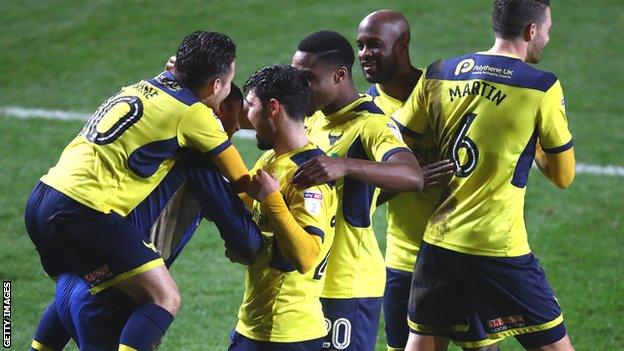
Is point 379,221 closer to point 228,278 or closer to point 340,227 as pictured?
point 228,278

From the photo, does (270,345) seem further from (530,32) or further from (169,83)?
(530,32)

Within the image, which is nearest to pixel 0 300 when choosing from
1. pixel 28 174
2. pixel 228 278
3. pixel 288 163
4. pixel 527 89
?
pixel 228 278

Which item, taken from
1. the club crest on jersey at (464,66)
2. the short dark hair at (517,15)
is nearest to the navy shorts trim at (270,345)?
the club crest on jersey at (464,66)

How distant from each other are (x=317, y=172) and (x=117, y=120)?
1025 mm

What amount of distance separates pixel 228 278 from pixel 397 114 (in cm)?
339

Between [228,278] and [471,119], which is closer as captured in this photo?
[471,119]

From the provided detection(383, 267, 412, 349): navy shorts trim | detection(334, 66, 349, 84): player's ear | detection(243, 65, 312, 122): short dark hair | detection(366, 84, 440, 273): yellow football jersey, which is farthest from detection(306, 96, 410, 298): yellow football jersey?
detection(383, 267, 412, 349): navy shorts trim

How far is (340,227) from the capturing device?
548cm

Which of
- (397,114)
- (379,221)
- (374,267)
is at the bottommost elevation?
(379,221)

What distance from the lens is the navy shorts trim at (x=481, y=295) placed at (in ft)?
→ 18.6

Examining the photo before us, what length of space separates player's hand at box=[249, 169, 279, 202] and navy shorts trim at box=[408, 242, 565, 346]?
4.30 feet

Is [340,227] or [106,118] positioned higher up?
[106,118]

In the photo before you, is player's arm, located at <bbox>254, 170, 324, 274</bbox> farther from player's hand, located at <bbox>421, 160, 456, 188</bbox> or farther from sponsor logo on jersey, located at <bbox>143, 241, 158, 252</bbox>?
player's hand, located at <bbox>421, 160, 456, 188</bbox>

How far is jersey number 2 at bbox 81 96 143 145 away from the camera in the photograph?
17.2 ft
